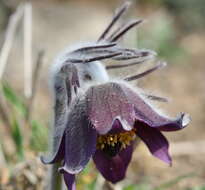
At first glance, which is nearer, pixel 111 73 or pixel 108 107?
pixel 108 107

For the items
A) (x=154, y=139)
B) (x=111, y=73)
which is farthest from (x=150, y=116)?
(x=111, y=73)

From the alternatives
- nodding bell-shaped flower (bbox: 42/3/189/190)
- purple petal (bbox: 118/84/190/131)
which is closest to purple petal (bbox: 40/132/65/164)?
nodding bell-shaped flower (bbox: 42/3/189/190)

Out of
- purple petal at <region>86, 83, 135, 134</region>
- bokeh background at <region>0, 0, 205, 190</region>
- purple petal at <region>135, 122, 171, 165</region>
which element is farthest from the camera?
bokeh background at <region>0, 0, 205, 190</region>

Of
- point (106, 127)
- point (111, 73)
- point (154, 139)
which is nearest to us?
point (106, 127)

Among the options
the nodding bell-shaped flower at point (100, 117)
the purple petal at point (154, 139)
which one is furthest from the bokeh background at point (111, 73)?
the purple petal at point (154, 139)

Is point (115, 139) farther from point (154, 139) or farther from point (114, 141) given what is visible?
point (154, 139)

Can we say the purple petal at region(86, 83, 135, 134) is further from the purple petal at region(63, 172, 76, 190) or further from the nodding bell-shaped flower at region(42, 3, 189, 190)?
the purple petal at region(63, 172, 76, 190)

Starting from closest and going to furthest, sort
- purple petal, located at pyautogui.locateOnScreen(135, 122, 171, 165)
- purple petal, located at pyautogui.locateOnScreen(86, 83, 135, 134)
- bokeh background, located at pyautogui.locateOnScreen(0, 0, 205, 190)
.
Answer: purple petal, located at pyautogui.locateOnScreen(86, 83, 135, 134) < purple petal, located at pyautogui.locateOnScreen(135, 122, 171, 165) < bokeh background, located at pyautogui.locateOnScreen(0, 0, 205, 190)
